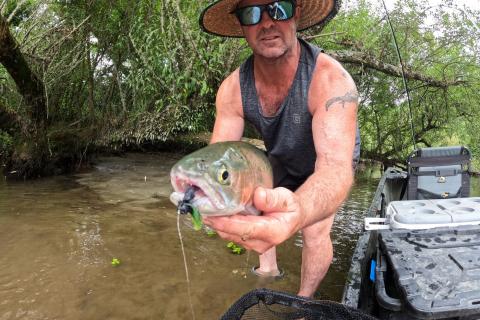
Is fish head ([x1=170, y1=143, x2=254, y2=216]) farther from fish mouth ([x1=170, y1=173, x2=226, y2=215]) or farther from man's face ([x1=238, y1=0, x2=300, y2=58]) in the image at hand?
man's face ([x1=238, y1=0, x2=300, y2=58])

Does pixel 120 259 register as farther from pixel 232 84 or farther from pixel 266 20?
pixel 266 20

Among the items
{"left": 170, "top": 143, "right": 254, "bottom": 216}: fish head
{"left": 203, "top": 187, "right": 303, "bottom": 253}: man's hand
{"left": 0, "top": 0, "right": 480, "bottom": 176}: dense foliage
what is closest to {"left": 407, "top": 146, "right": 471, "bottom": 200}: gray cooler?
{"left": 0, "top": 0, "right": 480, "bottom": 176}: dense foliage

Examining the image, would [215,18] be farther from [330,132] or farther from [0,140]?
[0,140]

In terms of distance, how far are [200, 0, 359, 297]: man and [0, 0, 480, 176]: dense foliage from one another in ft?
8.21

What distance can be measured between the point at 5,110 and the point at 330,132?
591 cm

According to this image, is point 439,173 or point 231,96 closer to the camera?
point 231,96

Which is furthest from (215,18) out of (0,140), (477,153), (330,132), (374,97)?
(477,153)

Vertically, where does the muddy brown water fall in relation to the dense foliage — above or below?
below

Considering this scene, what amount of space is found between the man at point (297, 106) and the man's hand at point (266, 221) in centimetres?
5

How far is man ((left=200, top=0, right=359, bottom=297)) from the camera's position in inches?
69.9

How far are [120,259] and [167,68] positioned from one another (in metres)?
3.27

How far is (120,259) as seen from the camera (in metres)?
3.42

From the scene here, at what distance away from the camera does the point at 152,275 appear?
3125 millimetres

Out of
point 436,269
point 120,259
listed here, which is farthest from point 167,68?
point 436,269
